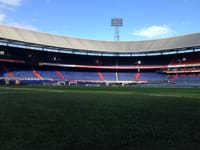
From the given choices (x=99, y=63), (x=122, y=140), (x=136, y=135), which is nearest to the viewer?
(x=122, y=140)

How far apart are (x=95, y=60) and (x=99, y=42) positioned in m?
6.34

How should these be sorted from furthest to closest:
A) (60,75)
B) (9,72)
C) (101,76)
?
(101,76) → (60,75) → (9,72)

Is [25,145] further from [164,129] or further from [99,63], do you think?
[99,63]

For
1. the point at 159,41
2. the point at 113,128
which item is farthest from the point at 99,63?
the point at 113,128

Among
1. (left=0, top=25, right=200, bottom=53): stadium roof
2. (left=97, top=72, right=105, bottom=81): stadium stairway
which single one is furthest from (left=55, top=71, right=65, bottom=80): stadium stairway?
(left=97, top=72, right=105, bottom=81): stadium stairway

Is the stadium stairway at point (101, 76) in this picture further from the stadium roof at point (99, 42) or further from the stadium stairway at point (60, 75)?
the stadium stairway at point (60, 75)

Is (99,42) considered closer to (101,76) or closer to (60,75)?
(101,76)

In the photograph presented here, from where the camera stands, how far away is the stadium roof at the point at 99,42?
73812 mm

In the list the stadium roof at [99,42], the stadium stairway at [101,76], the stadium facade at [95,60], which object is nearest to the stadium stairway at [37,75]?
the stadium facade at [95,60]

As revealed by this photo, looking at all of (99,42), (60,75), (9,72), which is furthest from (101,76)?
(9,72)

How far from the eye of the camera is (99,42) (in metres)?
94.2

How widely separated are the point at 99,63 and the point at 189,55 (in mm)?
28413

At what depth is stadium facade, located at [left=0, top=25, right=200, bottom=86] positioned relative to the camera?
74.4m

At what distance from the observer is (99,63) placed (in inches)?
3652
